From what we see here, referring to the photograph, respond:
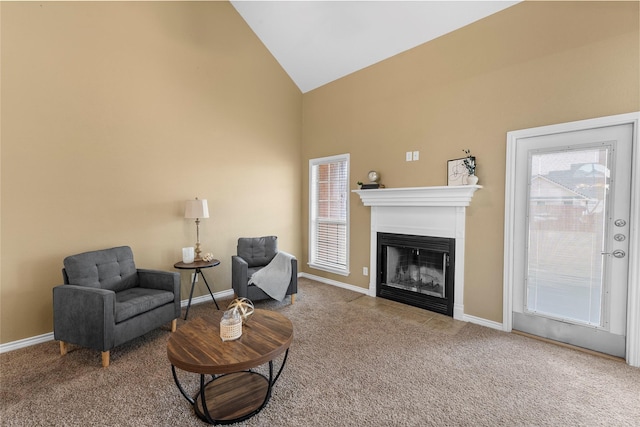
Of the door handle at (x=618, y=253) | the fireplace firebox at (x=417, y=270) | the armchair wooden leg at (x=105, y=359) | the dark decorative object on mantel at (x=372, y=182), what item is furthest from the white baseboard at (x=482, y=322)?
the armchair wooden leg at (x=105, y=359)

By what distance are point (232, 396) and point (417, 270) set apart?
273 centimetres

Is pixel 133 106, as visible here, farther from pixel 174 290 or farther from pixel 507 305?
pixel 507 305

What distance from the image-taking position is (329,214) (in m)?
5.03

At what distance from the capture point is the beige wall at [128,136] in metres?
2.76

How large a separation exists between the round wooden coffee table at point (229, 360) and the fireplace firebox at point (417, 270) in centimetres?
218

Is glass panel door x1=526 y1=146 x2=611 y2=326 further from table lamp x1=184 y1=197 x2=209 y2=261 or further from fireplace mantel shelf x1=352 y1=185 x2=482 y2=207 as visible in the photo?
table lamp x1=184 y1=197 x2=209 y2=261

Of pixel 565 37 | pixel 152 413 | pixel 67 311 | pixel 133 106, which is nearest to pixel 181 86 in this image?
pixel 133 106

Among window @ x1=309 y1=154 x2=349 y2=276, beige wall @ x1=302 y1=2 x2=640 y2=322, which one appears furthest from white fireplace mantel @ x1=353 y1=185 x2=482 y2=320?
window @ x1=309 y1=154 x2=349 y2=276

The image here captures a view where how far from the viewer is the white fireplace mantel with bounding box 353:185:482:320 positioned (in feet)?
11.3

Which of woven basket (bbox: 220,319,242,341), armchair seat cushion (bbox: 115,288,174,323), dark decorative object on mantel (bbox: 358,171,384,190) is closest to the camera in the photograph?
woven basket (bbox: 220,319,242,341)

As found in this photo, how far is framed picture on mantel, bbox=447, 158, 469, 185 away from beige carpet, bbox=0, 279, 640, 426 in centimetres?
165

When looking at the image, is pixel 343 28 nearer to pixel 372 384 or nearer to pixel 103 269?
pixel 103 269

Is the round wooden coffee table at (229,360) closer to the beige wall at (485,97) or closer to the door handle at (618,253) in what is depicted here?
the beige wall at (485,97)

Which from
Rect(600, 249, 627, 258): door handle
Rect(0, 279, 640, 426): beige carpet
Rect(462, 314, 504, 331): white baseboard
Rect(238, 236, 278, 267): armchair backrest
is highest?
Rect(600, 249, 627, 258): door handle
